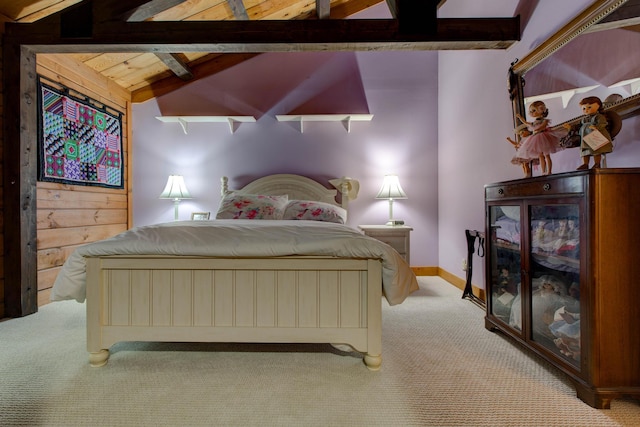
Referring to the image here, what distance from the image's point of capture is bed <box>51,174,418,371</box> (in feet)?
5.37

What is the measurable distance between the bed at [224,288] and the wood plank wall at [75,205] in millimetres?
1429

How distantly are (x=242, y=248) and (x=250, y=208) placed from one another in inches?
55.1

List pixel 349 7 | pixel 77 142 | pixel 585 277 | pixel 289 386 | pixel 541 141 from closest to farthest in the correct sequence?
pixel 585 277 → pixel 289 386 → pixel 541 141 → pixel 77 142 → pixel 349 7

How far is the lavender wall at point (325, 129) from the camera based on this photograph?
3787 millimetres

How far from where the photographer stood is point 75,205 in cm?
305

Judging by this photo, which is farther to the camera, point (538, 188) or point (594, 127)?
point (538, 188)

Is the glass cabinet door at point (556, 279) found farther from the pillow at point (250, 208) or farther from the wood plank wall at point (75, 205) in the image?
the wood plank wall at point (75, 205)

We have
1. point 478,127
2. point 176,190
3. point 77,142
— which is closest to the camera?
point 478,127

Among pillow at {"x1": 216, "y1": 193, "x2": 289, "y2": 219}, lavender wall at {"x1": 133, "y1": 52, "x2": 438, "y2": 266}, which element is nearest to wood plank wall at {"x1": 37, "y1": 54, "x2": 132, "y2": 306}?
lavender wall at {"x1": 133, "y1": 52, "x2": 438, "y2": 266}

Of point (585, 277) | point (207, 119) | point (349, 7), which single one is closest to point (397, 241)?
point (585, 277)

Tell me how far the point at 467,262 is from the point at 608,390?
1640 millimetres

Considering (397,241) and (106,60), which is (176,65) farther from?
(397,241)

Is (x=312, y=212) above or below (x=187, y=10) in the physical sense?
below

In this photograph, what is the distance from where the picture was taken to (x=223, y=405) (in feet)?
4.39
